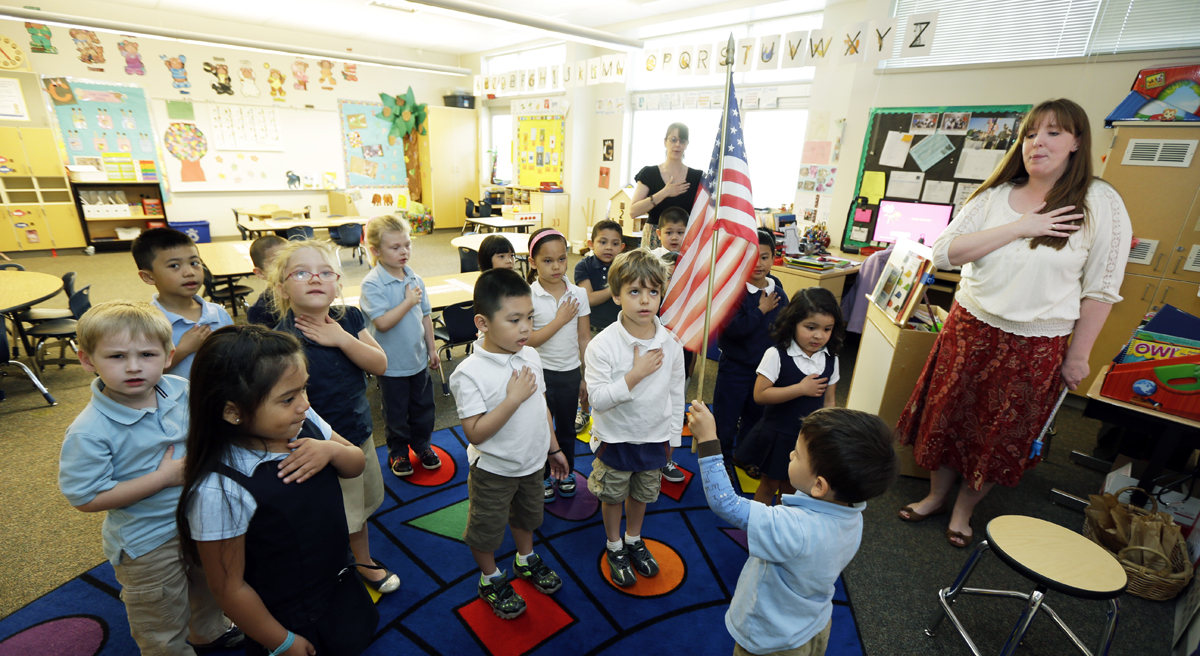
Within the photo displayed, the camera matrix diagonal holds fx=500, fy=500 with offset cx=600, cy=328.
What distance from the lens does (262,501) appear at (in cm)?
96

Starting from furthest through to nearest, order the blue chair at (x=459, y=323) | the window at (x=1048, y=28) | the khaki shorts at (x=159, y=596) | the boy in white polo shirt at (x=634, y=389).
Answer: the window at (x=1048, y=28) < the blue chair at (x=459, y=323) < the boy in white polo shirt at (x=634, y=389) < the khaki shorts at (x=159, y=596)

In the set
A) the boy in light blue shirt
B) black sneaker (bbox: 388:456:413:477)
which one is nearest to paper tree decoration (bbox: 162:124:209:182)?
black sneaker (bbox: 388:456:413:477)

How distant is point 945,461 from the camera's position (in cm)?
228

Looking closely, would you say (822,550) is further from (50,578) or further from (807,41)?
(807,41)

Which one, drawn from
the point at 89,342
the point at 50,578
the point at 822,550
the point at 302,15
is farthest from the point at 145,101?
the point at 822,550

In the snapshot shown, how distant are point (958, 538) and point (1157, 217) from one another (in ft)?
9.60

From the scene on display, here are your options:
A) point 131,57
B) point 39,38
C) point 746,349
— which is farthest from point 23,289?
point 131,57

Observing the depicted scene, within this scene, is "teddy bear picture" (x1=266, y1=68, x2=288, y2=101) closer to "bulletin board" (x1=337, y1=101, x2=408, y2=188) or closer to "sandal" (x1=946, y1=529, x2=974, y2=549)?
"bulletin board" (x1=337, y1=101, x2=408, y2=188)

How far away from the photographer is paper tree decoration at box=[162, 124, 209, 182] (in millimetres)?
7914

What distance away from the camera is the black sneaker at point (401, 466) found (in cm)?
257

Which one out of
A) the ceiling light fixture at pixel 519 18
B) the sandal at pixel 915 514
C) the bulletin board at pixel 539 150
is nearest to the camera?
the sandal at pixel 915 514

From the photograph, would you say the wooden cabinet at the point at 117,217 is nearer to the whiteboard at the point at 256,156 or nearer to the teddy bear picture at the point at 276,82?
the whiteboard at the point at 256,156

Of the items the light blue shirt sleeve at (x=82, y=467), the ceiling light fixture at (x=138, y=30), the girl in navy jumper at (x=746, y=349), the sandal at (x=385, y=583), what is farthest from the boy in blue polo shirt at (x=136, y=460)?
the ceiling light fixture at (x=138, y=30)

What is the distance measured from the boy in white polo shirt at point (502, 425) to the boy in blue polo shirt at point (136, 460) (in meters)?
0.75
